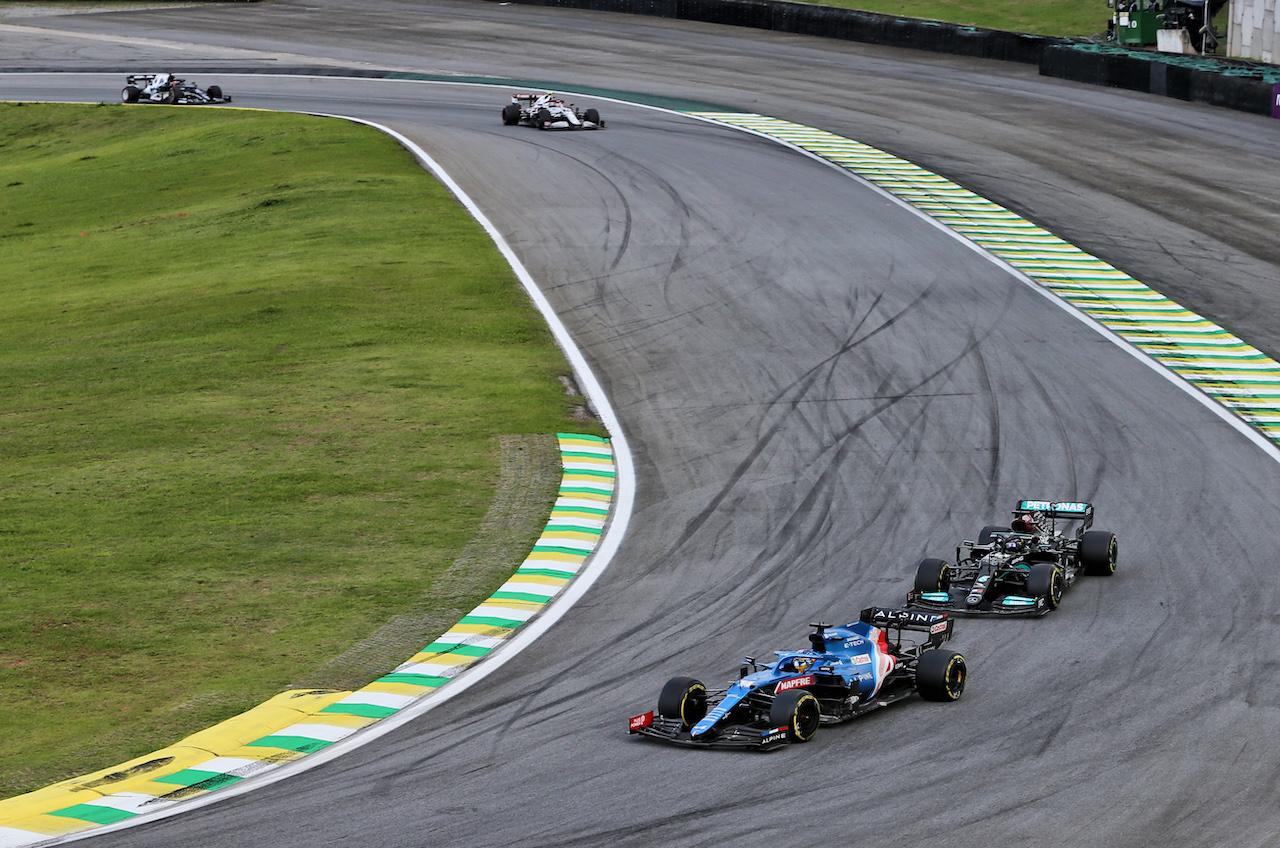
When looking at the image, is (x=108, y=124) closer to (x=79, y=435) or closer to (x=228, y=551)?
(x=79, y=435)

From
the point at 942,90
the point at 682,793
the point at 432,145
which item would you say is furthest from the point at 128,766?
the point at 942,90

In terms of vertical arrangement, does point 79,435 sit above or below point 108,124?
below

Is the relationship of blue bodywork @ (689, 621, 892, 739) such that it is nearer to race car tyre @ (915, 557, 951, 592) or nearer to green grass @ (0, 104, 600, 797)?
race car tyre @ (915, 557, 951, 592)

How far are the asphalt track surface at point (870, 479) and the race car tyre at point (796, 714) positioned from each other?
0.27 metres

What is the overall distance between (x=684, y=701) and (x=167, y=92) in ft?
154

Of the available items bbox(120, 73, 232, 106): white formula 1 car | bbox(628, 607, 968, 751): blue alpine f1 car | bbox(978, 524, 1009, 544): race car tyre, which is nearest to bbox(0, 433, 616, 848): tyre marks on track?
bbox(628, 607, 968, 751): blue alpine f1 car

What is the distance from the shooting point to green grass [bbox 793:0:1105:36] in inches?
2362

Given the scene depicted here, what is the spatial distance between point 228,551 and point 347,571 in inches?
65.2

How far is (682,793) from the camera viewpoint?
1232 centimetres

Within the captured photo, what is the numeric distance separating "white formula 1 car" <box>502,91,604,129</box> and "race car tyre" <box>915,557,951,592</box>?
105 ft

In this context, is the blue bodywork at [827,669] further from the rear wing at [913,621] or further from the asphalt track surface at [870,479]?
the rear wing at [913,621]

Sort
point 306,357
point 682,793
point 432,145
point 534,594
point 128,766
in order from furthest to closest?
point 432,145 < point 306,357 < point 534,594 < point 128,766 < point 682,793

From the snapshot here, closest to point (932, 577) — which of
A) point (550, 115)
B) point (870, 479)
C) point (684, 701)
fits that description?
point (870, 479)

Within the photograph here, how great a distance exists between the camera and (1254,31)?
50188 mm
